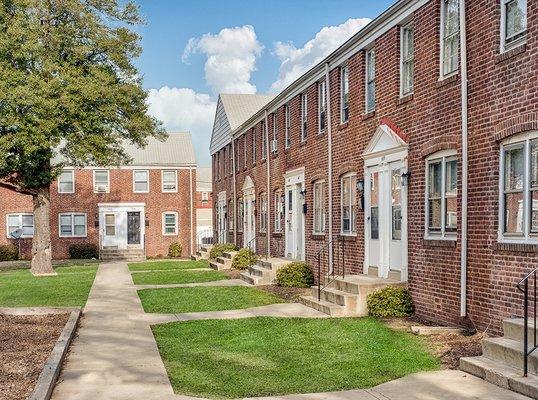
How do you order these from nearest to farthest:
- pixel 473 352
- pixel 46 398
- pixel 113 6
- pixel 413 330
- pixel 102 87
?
1. pixel 46 398
2. pixel 473 352
3. pixel 413 330
4. pixel 102 87
5. pixel 113 6

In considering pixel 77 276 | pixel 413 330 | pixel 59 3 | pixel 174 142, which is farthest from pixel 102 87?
pixel 174 142

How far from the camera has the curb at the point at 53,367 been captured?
21.7 feet

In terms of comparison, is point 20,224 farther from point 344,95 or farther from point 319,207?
point 344,95

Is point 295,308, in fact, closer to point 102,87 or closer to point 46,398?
point 46,398

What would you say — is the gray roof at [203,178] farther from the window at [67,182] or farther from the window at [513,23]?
the window at [513,23]

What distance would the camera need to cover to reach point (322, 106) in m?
17.8

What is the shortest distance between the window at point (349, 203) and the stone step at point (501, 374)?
7711 millimetres

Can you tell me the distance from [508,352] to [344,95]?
9.84 metres

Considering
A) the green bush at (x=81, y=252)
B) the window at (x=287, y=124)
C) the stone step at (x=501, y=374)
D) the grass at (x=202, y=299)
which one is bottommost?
the green bush at (x=81, y=252)

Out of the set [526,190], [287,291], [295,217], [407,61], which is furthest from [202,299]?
[526,190]

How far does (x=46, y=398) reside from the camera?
6.55 m

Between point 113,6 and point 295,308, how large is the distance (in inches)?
605

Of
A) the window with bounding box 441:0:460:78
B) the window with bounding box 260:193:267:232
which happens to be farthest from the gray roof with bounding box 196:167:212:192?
the window with bounding box 441:0:460:78

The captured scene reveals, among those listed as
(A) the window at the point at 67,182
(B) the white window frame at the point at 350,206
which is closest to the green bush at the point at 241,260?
(B) the white window frame at the point at 350,206
